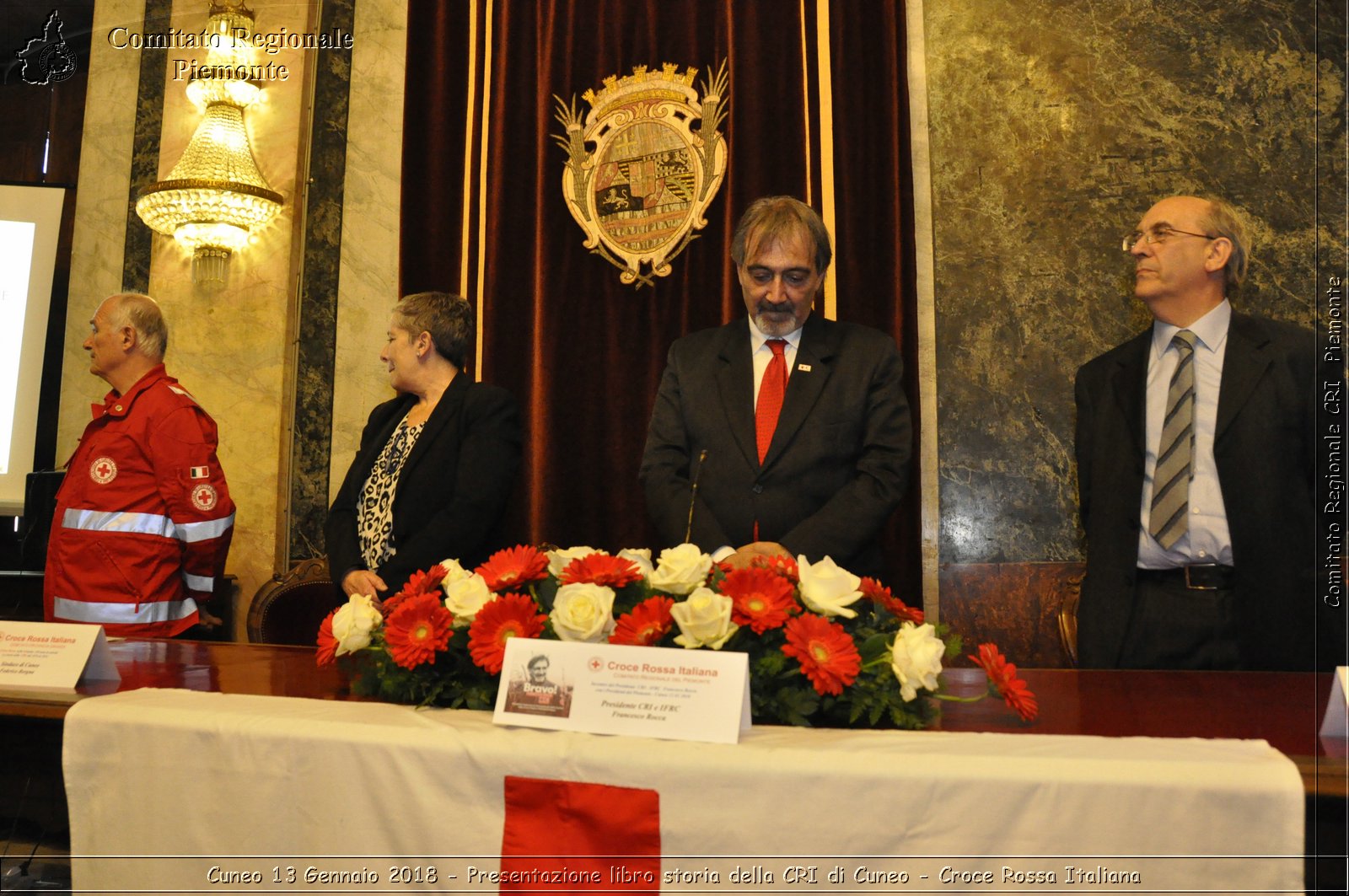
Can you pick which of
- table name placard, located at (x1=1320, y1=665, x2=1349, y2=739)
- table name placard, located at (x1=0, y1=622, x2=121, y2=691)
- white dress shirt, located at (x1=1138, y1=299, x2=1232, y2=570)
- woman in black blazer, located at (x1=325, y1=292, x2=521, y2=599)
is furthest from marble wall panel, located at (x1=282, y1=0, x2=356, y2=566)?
table name placard, located at (x1=1320, y1=665, x2=1349, y2=739)

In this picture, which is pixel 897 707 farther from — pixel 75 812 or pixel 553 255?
pixel 553 255

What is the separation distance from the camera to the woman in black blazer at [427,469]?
2.88 meters

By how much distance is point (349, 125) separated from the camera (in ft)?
15.7

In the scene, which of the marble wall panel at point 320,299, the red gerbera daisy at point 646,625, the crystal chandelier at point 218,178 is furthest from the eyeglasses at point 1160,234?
the crystal chandelier at point 218,178

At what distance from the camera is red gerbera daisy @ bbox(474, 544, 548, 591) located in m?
1.55

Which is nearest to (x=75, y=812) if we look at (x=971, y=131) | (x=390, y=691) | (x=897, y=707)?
(x=390, y=691)

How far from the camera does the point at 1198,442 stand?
2.36 meters

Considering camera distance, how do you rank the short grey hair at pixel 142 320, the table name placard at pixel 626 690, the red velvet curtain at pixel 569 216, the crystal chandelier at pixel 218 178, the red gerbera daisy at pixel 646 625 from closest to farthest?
the table name placard at pixel 626 690 → the red gerbera daisy at pixel 646 625 → the short grey hair at pixel 142 320 → the red velvet curtain at pixel 569 216 → the crystal chandelier at pixel 218 178

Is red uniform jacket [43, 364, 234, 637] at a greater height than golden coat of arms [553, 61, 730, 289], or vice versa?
golden coat of arms [553, 61, 730, 289]

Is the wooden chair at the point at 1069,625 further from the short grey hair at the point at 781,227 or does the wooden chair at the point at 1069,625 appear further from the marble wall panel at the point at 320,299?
the marble wall panel at the point at 320,299

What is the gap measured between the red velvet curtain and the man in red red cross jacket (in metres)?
1.29

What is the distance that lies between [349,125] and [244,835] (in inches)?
160

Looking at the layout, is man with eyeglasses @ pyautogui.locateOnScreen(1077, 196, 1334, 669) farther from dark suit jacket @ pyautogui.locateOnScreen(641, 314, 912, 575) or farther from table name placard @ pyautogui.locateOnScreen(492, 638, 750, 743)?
table name placard @ pyautogui.locateOnScreen(492, 638, 750, 743)

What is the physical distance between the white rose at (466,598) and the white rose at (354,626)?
0.15 meters
